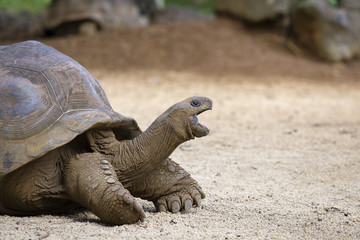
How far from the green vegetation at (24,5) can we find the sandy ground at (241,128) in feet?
14.2

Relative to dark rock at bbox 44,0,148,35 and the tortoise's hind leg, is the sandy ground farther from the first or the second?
dark rock at bbox 44,0,148,35

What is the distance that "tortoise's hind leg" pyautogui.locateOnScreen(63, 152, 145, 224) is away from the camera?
7.73ft

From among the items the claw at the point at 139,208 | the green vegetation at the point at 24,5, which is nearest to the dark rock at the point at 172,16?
the green vegetation at the point at 24,5

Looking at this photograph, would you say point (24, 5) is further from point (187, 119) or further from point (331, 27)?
point (187, 119)

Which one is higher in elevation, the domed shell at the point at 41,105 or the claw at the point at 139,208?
the domed shell at the point at 41,105

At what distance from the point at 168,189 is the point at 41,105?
863 millimetres

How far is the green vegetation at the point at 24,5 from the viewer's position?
45.7ft

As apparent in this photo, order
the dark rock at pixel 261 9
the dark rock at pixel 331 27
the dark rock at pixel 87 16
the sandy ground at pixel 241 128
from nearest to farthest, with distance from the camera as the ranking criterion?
the sandy ground at pixel 241 128 → the dark rock at pixel 331 27 → the dark rock at pixel 87 16 → the dark rock at pixel 261 9

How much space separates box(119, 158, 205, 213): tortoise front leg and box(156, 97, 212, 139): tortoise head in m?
0.33

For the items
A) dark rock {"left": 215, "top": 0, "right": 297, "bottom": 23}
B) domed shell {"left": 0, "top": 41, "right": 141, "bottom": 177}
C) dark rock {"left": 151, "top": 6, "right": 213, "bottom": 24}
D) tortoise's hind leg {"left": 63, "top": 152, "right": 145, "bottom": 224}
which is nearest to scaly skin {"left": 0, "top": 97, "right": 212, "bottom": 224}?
tortoise's hind leg {"left": 63, "top": 152, "right": 145, "bottom": 224}

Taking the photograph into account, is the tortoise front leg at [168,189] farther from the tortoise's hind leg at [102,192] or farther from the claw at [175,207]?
the tortoise's hind leg at [102,192]

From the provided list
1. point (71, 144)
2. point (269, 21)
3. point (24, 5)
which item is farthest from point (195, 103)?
point (24, 5)

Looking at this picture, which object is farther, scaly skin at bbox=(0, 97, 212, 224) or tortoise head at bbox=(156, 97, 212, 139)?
tortoise head at bbox=(156, 97, 212, 139)

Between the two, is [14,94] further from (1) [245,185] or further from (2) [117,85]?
(2) [117,85]
